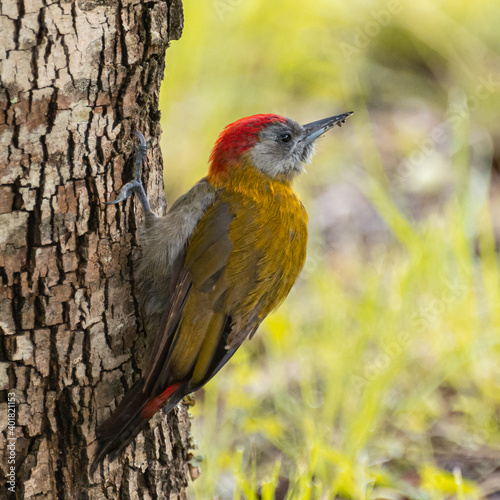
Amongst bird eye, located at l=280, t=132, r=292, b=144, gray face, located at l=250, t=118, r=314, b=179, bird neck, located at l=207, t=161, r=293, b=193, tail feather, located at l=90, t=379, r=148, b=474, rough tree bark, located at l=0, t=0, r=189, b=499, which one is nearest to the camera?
rough tree bark, located at l=0, t=0, r=189, b=499

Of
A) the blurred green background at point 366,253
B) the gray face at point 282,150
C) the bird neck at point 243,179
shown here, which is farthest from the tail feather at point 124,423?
the gray face at point 282,150

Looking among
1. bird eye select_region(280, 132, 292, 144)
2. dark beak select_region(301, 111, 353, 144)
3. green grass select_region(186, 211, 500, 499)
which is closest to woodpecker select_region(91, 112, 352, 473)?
bird eye select_region(280, 132, 292, 144)

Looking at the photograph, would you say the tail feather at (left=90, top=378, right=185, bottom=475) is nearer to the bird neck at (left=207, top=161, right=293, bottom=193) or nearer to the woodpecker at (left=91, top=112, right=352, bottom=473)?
the woodpecker at (left=91, top=112, right=352, bottom=473)

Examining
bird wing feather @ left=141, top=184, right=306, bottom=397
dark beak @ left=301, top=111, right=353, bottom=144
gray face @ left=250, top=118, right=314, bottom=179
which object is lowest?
bird wing feather @ left=141, top=184, right=306, bottom=397

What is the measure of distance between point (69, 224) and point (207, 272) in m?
0.49

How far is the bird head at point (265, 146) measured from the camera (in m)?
2.54

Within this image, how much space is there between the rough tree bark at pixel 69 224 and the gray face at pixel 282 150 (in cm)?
52

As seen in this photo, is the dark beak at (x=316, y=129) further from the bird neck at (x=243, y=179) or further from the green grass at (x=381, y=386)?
the green grass at (x=381, y=386)

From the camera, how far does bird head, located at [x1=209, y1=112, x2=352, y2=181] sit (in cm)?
254

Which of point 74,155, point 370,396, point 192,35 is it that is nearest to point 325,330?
point 370,396

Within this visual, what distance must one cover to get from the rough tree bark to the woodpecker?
0.27 ft

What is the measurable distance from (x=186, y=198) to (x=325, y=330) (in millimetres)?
1285

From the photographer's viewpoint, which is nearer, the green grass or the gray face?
the gray face

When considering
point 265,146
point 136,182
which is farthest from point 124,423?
point 265,146
